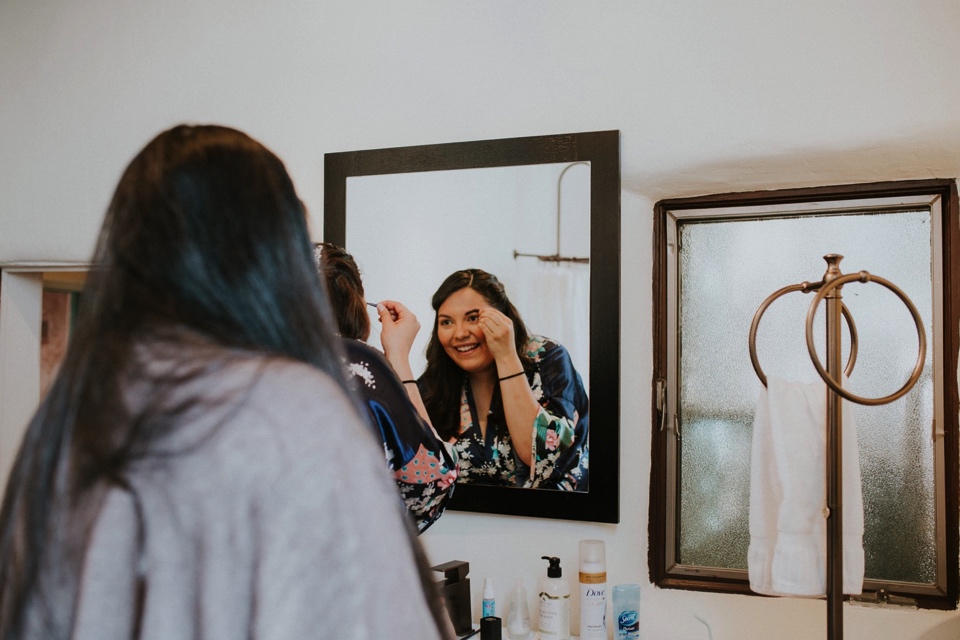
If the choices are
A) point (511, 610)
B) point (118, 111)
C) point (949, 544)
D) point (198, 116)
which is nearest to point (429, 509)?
point (511, 610)

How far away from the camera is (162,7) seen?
85.5 inches

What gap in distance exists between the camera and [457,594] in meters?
1.69

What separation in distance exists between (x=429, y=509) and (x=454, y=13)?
115 centimetres

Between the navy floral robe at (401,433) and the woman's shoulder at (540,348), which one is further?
the woman's shoulder at (540,348)

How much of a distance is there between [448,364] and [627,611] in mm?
643

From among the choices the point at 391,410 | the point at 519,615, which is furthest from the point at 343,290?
the point at 519,615

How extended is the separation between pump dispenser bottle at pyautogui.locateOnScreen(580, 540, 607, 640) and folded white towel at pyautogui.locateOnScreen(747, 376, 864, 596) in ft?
1.26

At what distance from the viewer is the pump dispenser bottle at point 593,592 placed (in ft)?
5.25

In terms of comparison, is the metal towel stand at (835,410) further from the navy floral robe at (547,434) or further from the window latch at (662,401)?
the navy floral robe at (547,434)

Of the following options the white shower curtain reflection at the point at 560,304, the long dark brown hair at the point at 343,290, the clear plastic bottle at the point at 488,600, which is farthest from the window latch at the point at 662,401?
the long dark brown hair at the point at 343,290

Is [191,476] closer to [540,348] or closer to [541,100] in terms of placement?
[540,348]

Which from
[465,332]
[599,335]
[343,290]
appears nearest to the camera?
[343,290]

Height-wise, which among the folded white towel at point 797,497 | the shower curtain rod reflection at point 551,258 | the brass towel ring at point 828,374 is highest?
the shower curtain rod reflection at point 551,258

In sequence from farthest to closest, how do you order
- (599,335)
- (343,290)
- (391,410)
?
(599,335) → (343,290) → (391,410)
